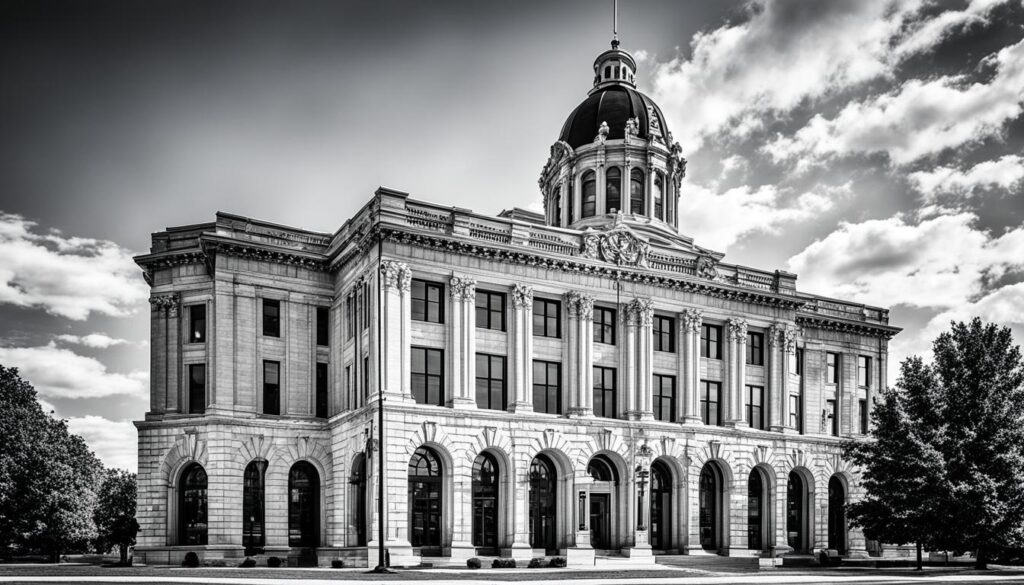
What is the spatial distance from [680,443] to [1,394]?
45.4 m

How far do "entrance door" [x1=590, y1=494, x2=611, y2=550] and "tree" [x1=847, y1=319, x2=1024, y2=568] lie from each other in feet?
47.1

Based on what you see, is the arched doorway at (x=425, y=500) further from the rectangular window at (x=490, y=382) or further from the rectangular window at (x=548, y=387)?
the rectangular window at (x=548, y=387)

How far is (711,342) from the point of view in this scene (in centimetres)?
6219

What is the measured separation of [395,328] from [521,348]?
7.68 meters

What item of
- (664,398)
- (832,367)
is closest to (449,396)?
(664,398)

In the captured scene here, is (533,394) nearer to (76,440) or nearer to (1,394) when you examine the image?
(1,394)

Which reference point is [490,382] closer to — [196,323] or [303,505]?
[303,505]

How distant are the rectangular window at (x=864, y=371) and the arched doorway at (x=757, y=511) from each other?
1368cm

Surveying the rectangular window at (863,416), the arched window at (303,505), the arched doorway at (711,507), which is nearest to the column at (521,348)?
the arched window at (303,505)

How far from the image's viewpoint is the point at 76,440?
83.9 meters

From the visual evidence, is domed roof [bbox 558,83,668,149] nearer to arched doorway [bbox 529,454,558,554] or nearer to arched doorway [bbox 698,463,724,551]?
arched doorway [bbox 698,463,724,551]

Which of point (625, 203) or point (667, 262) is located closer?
point (667, 262)

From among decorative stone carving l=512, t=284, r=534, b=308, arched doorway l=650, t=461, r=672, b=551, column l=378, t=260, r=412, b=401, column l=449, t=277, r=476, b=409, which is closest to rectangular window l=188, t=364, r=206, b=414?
column l=378, t=260, r=412, b=401

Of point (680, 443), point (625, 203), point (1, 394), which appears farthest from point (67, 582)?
point (625, 203)
